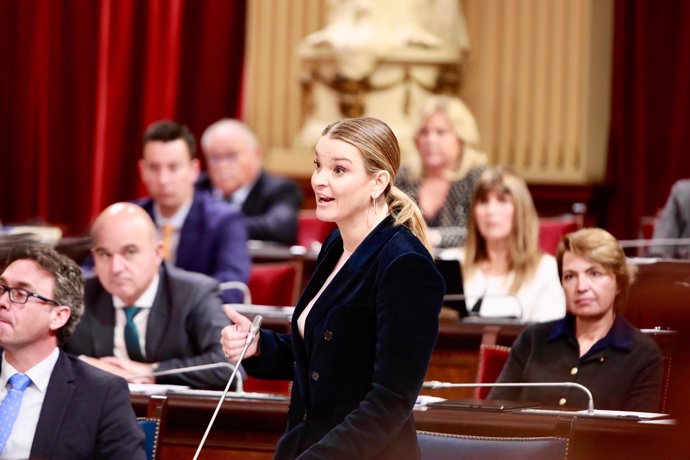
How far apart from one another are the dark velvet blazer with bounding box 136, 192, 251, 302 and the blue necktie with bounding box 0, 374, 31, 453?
7.59 feet

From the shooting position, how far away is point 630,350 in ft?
11.6

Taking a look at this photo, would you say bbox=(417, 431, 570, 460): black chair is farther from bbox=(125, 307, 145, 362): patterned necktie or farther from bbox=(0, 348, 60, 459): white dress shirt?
bbox=(125, 307, 145, 362): patterned necktie

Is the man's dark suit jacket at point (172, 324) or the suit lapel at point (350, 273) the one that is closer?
the suit lapel at point (350, 273)

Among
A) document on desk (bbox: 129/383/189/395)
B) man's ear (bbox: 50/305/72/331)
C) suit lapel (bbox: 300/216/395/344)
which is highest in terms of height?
suit lapel (bbox: 300/216/395/344)

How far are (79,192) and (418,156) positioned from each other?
3.13m

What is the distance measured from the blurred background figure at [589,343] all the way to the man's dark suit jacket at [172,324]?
3.08ft

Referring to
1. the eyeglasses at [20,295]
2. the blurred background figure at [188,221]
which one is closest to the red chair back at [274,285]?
the blurred background figure at [188,221]

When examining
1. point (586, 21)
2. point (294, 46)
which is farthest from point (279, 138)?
point (586, 21)

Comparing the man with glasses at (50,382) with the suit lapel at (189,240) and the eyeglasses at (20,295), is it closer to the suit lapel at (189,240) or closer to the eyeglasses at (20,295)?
the eyeglasses at (20,295)

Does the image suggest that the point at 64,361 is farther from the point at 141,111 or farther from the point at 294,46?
the point at 141,111

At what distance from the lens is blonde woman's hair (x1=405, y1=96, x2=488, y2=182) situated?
20.4 ft

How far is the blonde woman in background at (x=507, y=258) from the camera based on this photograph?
4957 millimetres

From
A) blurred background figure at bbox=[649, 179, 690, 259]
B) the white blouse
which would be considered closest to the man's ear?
the white blouse

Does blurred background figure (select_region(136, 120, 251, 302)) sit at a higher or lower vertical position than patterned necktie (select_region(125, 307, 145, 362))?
higher
